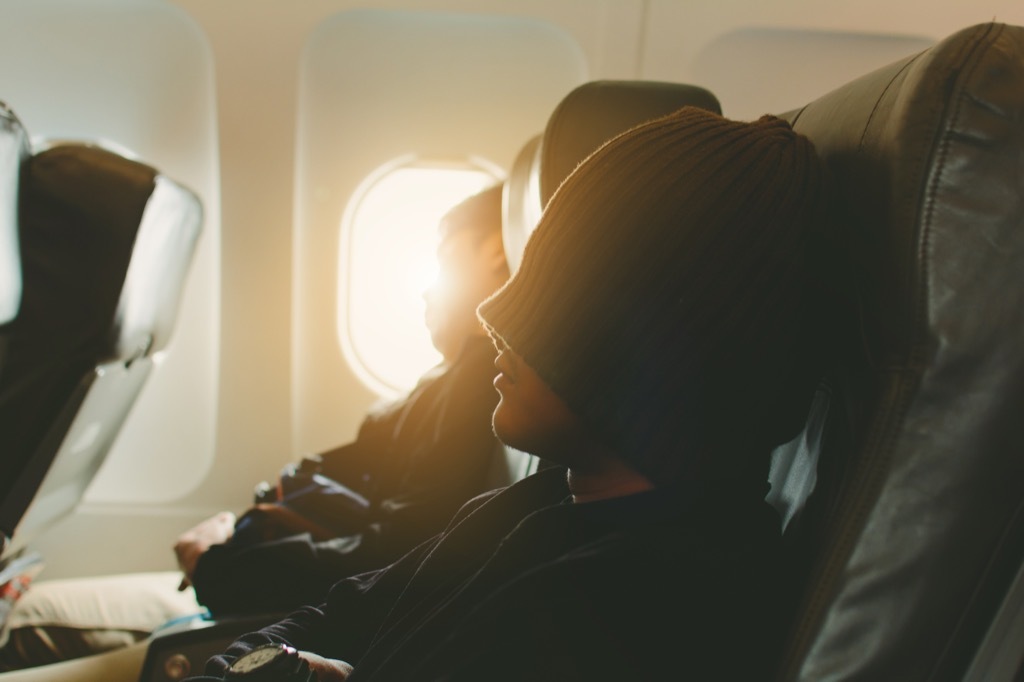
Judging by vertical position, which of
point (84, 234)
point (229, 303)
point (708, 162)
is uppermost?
point (708, 162)

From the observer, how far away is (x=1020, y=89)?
2.32 ft

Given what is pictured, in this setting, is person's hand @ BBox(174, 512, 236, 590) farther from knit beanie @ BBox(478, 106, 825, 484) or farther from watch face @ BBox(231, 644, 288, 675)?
knit beanie @ BBox(478, 106, 825, 484)

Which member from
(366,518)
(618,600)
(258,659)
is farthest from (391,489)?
(618,600)

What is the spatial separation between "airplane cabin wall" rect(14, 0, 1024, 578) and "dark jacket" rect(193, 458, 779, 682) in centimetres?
176

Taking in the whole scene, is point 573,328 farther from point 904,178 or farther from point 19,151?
point 19,151

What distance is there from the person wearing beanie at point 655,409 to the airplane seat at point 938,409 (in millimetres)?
80

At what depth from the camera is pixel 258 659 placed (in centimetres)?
96

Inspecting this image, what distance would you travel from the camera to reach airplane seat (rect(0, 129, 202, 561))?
1.51 metres

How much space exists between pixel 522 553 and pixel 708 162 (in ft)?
1.42

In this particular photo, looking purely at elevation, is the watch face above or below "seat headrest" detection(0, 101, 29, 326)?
below

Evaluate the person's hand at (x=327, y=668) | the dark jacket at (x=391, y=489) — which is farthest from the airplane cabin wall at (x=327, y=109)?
the person's hand at (x=327, y=668)

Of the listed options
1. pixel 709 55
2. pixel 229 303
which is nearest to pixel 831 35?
pixel 709 55

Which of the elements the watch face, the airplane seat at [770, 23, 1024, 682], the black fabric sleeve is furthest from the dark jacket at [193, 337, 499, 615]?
the airplane seat at [770, 23, 1024, 682]

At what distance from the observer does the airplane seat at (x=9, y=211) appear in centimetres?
139
